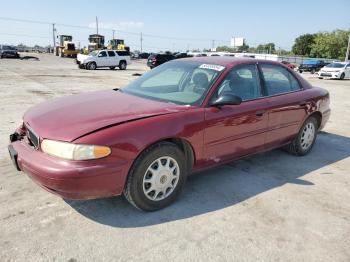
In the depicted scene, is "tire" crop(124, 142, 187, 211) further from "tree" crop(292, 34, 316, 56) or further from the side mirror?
"tree" crop(292, 34, 316, 56)

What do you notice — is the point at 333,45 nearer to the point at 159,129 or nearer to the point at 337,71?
the point at 337,71

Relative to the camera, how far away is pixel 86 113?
11.2 feet

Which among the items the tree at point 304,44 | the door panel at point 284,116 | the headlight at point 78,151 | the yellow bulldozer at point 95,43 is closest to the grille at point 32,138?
the headlight at point 78,151

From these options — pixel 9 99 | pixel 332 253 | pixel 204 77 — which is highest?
pixel 204 77

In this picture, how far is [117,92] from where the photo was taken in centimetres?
446

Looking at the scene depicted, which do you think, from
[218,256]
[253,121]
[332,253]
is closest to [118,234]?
[218,256]

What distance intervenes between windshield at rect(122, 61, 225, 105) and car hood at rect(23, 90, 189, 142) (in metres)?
0.21

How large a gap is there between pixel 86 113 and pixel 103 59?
87.3 feet

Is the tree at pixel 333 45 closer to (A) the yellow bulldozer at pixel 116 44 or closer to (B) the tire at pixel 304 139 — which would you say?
(A) the yellow bulldozer at pixel 116 44

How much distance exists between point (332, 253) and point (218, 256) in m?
0.98

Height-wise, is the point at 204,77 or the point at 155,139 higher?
the point at 204,77

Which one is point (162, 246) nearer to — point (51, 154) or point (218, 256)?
point (218, 256)

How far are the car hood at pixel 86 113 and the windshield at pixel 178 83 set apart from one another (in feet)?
0.68

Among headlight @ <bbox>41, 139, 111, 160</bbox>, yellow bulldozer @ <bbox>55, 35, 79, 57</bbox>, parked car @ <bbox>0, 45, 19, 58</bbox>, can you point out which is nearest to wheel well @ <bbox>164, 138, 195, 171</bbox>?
headlight @ <bbox>41, 139, 111, 160</bbox>
